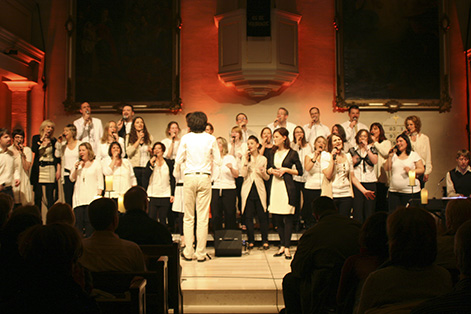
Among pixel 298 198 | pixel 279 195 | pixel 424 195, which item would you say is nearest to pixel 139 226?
pixel 279 195

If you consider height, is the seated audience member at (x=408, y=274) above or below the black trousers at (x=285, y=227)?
above

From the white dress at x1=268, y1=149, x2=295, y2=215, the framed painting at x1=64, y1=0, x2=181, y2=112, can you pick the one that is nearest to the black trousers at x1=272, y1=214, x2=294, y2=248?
the white dress at x1=268, y1=149, x2=295, y2=215

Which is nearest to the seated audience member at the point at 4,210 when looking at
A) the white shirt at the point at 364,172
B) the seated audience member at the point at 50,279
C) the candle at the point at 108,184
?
the candle at the point at 108,184

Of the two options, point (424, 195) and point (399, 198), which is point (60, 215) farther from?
point (399, 198)

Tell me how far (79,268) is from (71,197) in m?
5.78

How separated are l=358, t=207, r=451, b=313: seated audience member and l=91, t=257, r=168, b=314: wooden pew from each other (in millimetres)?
1326

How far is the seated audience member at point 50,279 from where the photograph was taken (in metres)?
1.89

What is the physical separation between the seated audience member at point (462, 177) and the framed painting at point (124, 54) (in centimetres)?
555

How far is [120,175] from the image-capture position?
24.8 ft

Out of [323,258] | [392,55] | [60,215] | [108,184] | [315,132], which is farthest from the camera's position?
[392,55]

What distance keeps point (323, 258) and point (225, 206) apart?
13.4ft

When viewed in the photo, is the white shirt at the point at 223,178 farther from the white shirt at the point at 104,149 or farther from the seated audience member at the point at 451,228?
the seated audience member at the point at 451,228

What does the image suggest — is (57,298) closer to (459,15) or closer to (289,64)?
(289,64)

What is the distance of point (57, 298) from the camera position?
1.89 meters
